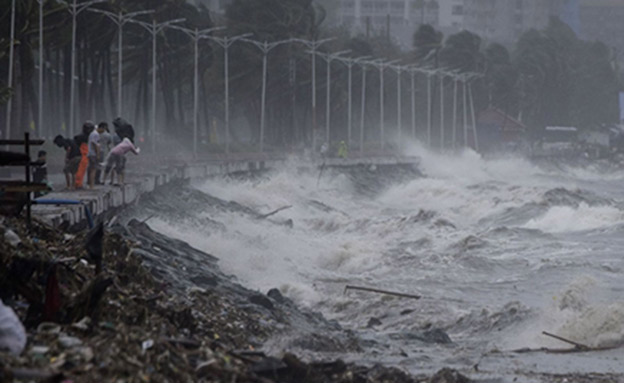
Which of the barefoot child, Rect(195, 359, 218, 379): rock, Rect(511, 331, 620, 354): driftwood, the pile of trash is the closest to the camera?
the pile of trash

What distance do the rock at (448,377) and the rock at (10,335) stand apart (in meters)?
4.06

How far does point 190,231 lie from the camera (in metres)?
26.9

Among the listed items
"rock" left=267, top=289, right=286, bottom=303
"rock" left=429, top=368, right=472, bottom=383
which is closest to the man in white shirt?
"rock" left=267, top=289, right=286, bottom=303

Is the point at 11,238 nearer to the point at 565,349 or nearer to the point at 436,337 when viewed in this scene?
the point at 436,337

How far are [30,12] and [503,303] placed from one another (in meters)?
28.4

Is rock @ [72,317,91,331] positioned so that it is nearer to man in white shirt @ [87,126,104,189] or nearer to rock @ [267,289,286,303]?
rock @ [267,289,286,303]

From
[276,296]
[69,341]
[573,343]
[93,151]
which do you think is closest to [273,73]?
[93,151]

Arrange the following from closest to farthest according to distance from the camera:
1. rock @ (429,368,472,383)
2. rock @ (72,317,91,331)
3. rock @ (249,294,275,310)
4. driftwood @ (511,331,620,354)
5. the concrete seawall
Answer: rock @ (72,317,91,331) → rock @ (429,368,472,383) → driftwood @ (511,331,620,354) → rock @ (249,294,275,310) → the concrete seawall

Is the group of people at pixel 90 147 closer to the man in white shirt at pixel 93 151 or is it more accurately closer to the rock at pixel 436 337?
the man in white shirt at pixel 93 151

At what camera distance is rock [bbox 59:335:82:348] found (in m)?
8.04

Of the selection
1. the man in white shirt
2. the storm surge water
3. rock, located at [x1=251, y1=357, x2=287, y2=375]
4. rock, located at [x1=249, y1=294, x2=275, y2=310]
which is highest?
the man in white shirt

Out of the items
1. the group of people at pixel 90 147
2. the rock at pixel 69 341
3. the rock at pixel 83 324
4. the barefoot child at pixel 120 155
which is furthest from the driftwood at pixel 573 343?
the group of people at pixel 90 147

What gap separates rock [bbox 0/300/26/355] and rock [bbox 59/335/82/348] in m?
0.32

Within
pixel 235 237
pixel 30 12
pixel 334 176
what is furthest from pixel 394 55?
pixel 235 237
